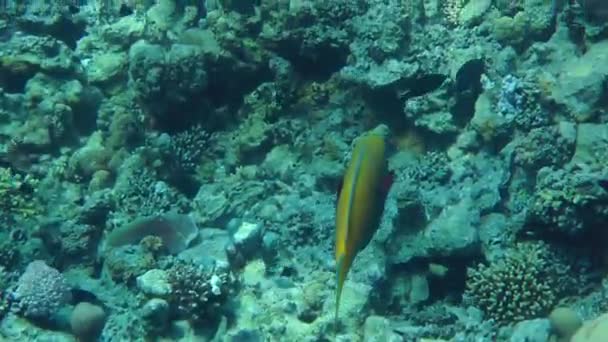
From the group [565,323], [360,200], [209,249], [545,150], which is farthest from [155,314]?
[545,150]

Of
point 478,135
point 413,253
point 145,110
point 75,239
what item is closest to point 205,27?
point 145,110

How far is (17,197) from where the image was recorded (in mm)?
6137

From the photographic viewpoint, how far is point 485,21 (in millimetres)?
6535

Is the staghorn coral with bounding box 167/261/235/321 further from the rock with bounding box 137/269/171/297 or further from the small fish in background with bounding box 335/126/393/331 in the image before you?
the small fish in background with bounding box 335/126/393/331

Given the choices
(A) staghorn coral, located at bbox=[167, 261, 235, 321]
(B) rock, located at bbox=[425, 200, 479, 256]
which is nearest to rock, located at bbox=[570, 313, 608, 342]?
(B) rock, located at bbox=[425, 200, 479, 256]

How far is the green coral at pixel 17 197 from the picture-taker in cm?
603

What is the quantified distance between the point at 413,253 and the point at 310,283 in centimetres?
85

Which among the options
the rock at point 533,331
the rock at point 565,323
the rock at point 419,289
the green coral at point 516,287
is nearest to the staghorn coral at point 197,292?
the rock at point 419,289

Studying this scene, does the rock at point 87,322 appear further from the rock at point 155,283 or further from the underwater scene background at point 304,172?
the rock at point 155,283

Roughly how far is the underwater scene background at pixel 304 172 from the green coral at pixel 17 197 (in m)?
0.02

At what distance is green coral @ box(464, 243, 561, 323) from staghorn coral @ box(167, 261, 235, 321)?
6.12 feet

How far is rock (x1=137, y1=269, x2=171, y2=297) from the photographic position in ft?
15.1

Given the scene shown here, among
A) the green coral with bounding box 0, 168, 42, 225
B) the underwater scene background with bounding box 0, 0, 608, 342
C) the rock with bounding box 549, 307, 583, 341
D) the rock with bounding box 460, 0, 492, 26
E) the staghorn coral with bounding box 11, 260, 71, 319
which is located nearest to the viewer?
the rock with bounding box 549, 307, 583, 341

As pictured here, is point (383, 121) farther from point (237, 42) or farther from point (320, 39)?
point (237, 42)
